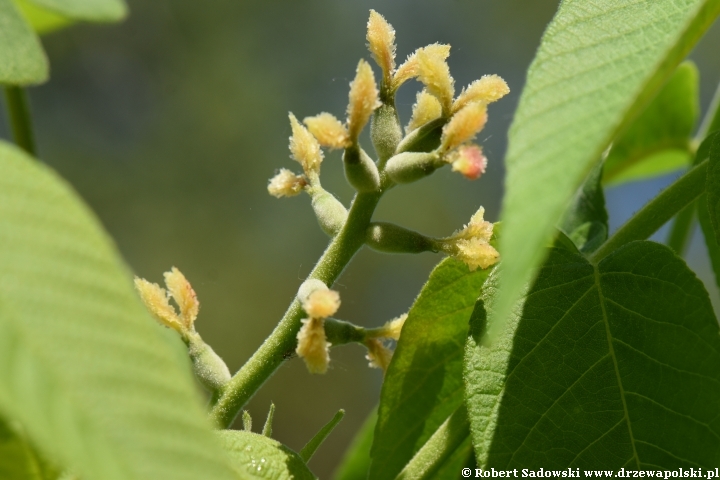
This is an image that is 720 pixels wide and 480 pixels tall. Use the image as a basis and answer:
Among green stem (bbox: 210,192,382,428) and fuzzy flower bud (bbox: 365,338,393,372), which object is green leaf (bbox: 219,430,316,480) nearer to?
green stem (bbox: 210,192,382,428)

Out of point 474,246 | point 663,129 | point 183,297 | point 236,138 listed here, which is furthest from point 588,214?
point 236,138

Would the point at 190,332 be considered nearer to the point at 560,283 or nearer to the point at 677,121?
the point at 560,283

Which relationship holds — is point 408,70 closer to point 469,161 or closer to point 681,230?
point 469,161

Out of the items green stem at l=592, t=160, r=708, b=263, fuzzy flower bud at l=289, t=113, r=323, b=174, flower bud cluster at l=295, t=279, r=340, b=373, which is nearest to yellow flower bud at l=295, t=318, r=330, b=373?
flower bud cluster at l=295, t=279, r=340, b=373

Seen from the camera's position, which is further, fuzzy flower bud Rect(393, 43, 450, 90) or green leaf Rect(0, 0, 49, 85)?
fuzzy flower bud Rect(393, 43, 450, 90)

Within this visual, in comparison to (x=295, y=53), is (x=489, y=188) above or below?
below

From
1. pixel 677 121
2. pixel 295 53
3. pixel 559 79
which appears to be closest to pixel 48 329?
pixel 559 79
